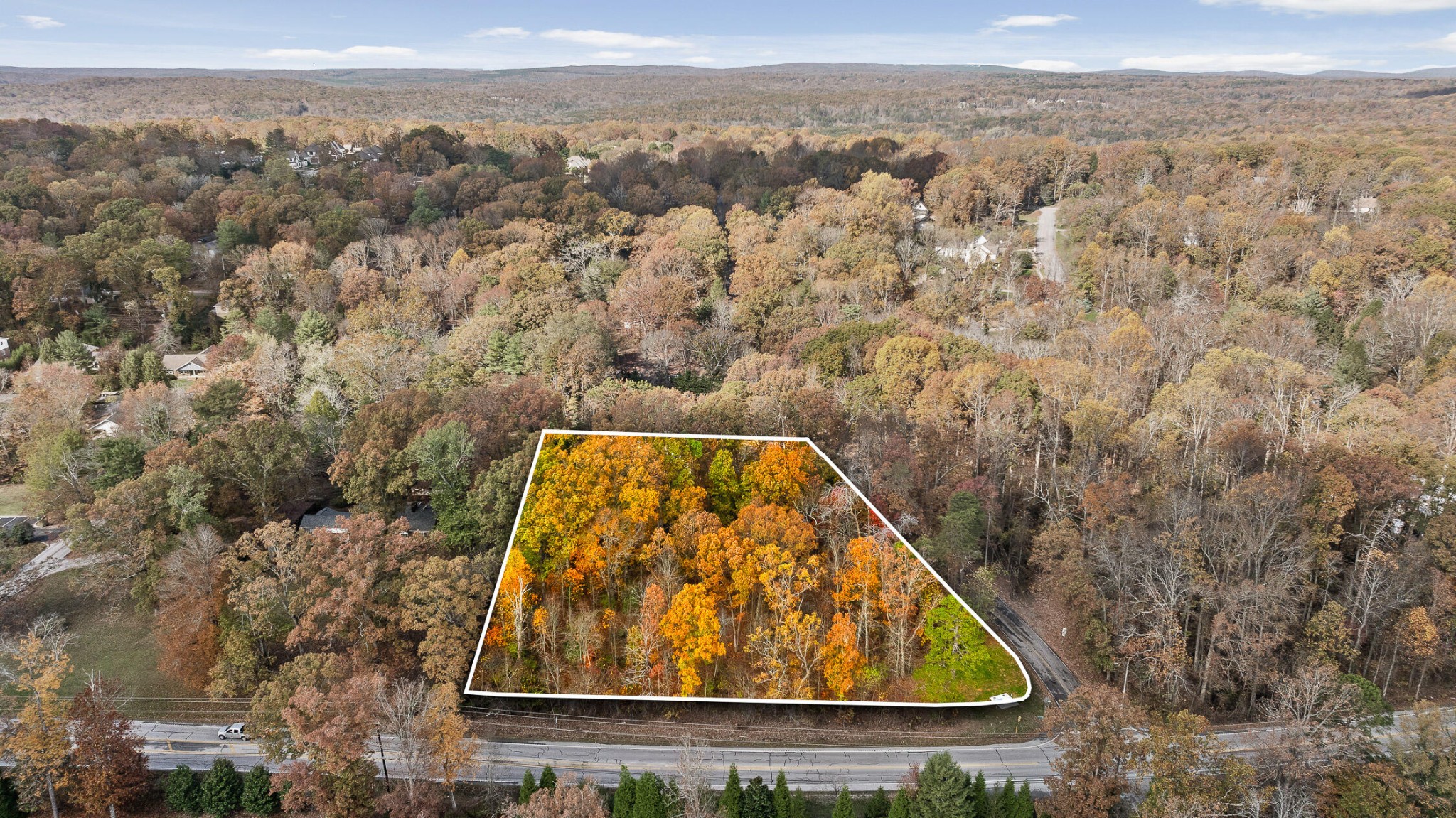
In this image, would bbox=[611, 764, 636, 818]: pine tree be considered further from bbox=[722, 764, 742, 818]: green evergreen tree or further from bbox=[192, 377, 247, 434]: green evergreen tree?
bbox=[192, 377, 247, 434]: green evergreen tree

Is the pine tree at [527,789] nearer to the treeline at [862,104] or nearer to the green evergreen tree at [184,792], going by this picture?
the green evergreen tree at [184,792]

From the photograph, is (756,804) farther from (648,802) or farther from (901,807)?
(901,807)

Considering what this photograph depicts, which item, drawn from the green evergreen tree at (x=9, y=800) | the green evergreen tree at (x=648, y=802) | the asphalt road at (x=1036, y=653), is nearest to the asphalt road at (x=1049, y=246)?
the asphalt road at (x=1036, y=653)

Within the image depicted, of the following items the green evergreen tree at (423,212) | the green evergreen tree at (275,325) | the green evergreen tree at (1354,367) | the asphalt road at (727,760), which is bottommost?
the asphalt road at (727,760)

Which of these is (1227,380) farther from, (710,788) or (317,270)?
(317,270)

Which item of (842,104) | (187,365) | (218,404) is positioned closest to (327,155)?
(187,365)

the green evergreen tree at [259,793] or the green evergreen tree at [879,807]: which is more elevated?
the green evergreen tree at [879,807]
